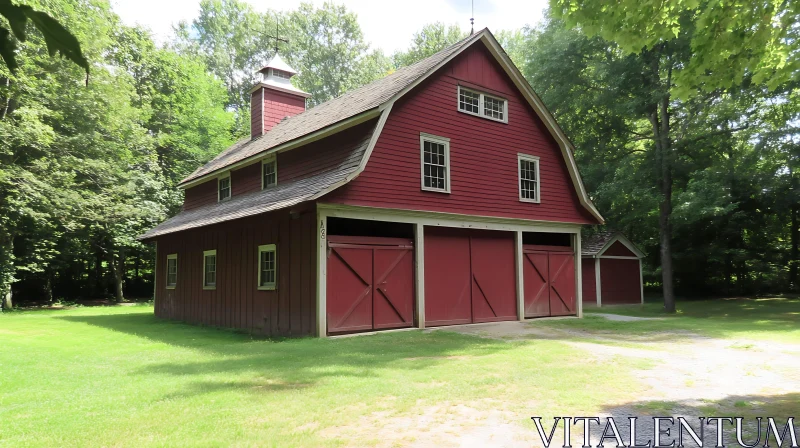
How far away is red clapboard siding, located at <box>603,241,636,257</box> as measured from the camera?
2603 centimetres

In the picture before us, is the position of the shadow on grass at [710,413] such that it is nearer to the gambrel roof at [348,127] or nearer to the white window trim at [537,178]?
the gambrel roof at [348,127]

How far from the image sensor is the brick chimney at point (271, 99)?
2189 centimetres

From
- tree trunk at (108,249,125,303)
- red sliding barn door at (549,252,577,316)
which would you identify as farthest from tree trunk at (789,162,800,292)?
tree trunk at (108,249,125,303)

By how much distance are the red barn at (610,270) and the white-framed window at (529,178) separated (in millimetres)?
9525

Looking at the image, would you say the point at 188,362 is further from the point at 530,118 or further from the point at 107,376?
the point at 530,118

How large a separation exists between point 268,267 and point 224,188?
6042 mm

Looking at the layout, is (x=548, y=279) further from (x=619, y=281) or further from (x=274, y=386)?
(x=274, y=386)

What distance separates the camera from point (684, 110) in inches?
959

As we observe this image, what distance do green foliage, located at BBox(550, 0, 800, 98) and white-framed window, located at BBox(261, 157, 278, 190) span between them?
1016 cm

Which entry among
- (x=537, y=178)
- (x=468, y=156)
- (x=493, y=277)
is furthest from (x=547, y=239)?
(x=468, y=156)

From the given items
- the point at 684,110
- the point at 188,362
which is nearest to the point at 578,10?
the point at 188,362

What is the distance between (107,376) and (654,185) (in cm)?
2313

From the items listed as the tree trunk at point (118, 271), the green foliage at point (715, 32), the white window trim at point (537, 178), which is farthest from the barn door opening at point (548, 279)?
the tree trunk at point (118, 271)

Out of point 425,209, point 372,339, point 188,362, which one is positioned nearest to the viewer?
point 188,362
